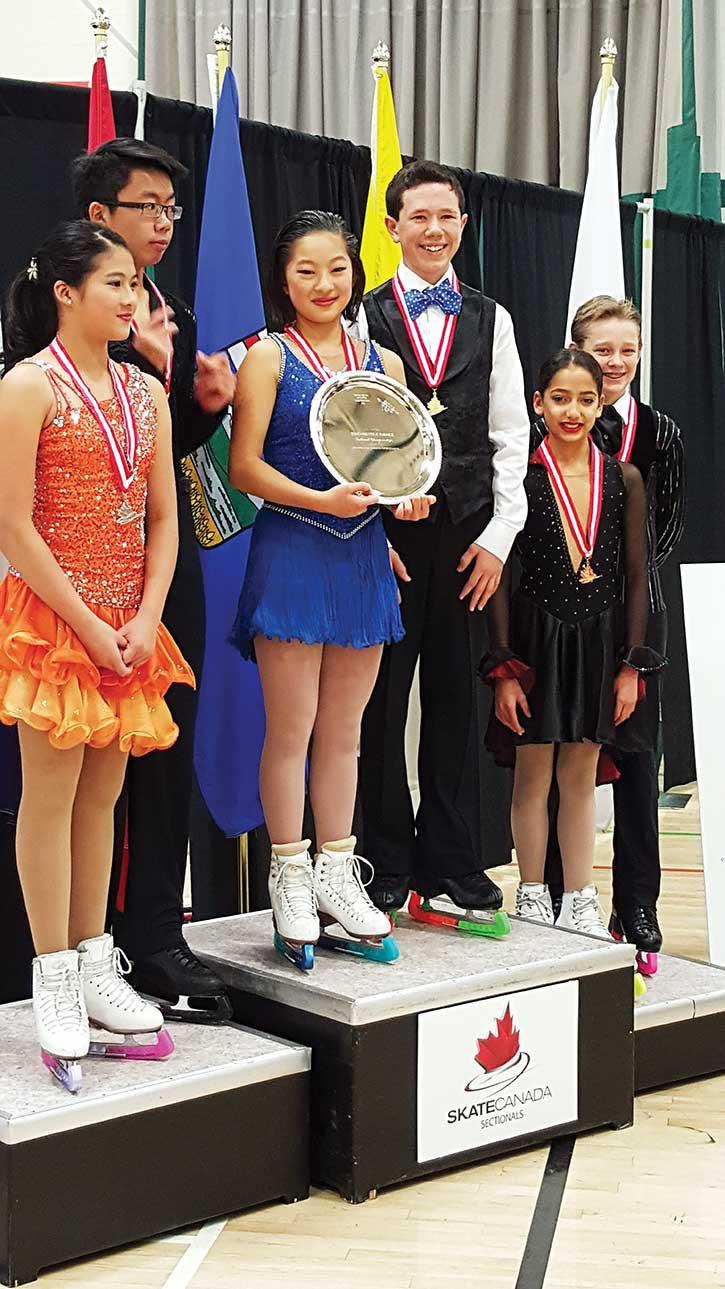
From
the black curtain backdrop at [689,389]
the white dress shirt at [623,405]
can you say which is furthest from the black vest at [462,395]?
the black curtain backdrop at [689,389]

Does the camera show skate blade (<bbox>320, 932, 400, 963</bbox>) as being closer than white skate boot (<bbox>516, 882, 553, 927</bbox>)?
Yes

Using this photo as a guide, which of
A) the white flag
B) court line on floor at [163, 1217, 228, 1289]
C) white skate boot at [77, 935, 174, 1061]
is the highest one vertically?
the white flag

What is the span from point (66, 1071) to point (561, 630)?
4.28 feet

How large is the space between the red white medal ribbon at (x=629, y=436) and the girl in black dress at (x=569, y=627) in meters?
0.16

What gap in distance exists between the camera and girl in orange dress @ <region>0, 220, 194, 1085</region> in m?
2.21

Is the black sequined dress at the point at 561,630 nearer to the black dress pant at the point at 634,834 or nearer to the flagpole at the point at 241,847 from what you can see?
the black dress pant at the point at 634,834

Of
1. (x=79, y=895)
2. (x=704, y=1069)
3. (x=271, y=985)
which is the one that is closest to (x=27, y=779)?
(x=79, y=895)

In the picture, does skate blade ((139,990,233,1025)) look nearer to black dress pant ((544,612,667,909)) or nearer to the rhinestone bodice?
the rhinestone bodice

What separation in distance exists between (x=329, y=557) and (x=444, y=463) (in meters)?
0.36

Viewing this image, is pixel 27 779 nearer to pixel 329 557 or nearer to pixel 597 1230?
pixel 329 557

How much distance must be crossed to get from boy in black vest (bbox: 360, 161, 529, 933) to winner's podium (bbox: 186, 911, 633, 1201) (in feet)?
0.55

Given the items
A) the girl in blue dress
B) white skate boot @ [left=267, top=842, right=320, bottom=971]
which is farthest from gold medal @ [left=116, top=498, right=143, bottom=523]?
white skate boot @ [left=267, top=842, right=320, bottom=971]

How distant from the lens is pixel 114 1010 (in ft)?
7.71

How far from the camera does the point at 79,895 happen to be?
2359mm
